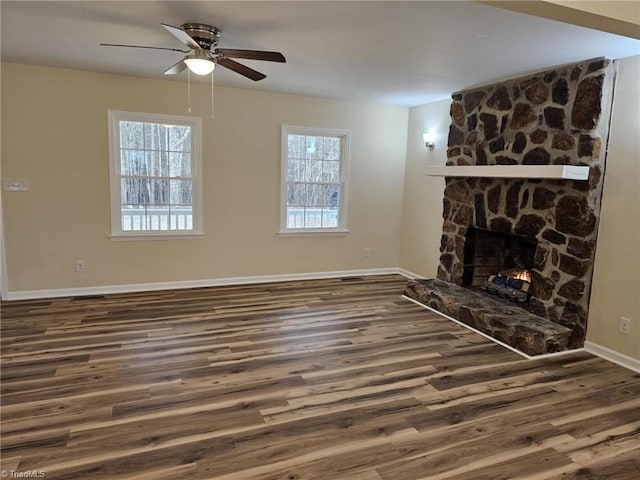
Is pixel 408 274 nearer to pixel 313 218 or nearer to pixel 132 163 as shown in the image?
pixel 313 218

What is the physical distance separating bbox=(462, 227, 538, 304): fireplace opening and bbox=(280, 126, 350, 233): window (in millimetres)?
1857

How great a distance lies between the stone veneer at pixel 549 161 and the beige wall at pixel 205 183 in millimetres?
1630

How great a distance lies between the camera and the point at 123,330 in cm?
391

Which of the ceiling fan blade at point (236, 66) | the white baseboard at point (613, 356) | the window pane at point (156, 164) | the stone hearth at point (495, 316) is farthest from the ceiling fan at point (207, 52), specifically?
the white baseboard at point (613, 356)

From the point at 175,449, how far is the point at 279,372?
1030 millimetres

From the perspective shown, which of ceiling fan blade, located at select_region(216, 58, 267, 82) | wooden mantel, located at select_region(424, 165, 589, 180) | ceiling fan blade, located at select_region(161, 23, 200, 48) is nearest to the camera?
ceiling fan blade, located at select_region(161, 23, 200, 48)

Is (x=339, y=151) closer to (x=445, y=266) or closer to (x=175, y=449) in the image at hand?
(x=445, y=266)

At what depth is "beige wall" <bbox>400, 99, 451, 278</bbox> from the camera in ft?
18.5

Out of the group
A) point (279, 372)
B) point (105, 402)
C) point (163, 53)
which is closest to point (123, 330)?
point (105, 402)

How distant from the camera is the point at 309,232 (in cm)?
598

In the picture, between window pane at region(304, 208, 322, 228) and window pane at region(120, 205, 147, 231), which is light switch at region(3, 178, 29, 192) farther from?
window pane at region(304, 208, 322, 228)

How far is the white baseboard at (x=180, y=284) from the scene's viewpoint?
15.8 feet

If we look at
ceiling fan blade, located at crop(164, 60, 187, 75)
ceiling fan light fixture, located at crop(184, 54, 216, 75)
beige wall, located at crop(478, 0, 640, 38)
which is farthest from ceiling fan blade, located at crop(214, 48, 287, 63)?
beige wall, located at crop(478, 0, 640, 38)

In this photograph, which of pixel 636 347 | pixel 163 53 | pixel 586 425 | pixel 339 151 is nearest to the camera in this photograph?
pixel 586 425
